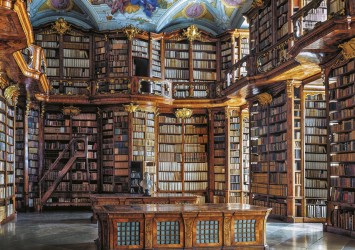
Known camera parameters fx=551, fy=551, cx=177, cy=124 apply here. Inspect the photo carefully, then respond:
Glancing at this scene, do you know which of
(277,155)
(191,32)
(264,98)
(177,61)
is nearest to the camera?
(277,155)

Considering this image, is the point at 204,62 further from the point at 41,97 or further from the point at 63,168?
the point at 63,168

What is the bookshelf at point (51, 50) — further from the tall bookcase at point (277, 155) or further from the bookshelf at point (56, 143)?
the tall bookcase at point (277, 155)

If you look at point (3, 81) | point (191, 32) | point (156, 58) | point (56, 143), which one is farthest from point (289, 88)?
point (56, 143)

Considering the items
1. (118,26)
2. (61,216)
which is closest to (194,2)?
(118,26)

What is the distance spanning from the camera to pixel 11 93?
44.4ft

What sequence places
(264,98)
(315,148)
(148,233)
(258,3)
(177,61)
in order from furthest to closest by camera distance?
1. (177,61)
2. (258,3)
3. (264,98)
4. (315,148)
5. (148,233)

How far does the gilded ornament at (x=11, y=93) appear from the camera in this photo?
13.1 m

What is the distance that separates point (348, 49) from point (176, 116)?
8840 millimetres

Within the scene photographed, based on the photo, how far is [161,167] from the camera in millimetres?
17719

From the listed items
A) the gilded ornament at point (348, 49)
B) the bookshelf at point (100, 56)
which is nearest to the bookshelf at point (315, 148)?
the gilded ornament at point (348, 49)

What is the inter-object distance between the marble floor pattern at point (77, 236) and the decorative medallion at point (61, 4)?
7.26 m

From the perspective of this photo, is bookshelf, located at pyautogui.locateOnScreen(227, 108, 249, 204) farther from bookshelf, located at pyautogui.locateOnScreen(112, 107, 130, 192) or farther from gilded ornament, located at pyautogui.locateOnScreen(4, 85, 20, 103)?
gilded ornament, located at pyautogui.locateOnScreen(4, 85, 20, 103)

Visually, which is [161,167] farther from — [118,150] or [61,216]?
[61,216]

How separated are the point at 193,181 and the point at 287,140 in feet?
18.7
